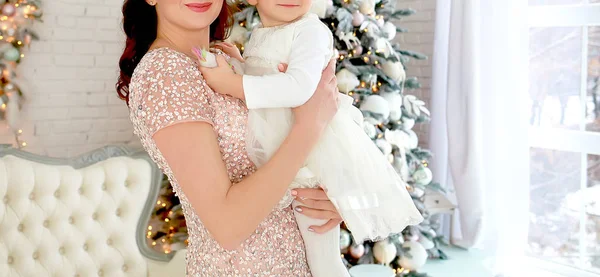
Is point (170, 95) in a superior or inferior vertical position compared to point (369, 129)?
superior

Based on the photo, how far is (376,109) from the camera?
11.2 feet

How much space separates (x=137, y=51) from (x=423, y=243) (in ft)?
9.63

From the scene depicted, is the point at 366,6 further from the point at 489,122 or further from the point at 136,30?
the point at 136,30

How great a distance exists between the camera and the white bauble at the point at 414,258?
364 centimetres

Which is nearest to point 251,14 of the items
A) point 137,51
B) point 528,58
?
point 137,51

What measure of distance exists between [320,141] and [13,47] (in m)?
2.64

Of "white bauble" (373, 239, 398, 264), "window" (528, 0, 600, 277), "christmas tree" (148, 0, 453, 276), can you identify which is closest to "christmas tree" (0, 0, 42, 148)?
"christmas tree" (148, 0, 453, 276)

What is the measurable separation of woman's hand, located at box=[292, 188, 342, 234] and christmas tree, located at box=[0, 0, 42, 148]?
2603mm

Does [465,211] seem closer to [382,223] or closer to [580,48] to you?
[580,48]

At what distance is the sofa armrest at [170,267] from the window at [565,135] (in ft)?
7.96

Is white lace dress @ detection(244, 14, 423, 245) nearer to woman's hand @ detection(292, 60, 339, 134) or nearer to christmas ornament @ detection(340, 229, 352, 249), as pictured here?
woman's hand @ detection(292, 60, 339, 134)

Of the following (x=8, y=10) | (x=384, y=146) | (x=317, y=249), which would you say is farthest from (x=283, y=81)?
(x=8, y=10)

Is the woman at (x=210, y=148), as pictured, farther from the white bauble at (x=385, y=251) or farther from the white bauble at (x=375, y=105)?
the white bauble at (x=385, y=251)

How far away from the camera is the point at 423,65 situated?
4.61 metres
